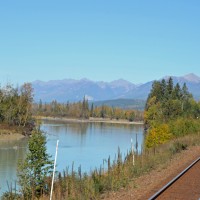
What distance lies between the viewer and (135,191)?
15992 millimetres

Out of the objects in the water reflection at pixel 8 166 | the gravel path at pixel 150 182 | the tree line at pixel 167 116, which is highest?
the tree line at pixel 167 116

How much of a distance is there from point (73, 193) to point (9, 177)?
1823 cm

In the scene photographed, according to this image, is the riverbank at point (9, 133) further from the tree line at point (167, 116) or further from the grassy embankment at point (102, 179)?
the grassy embankment at point (102, 179)

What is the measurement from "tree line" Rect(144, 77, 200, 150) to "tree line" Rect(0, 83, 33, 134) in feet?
94.8

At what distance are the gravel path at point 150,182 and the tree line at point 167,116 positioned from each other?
1308cm

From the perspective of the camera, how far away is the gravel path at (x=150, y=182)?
15.1 m

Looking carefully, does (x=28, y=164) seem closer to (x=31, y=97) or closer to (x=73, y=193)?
(x=73, y=193)

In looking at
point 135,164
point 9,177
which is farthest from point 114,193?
point 9,177

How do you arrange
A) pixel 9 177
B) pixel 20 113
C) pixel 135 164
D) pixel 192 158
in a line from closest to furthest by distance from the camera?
pixel 135 164, pixel 192 158, pixel 9 177, pixel 20 113

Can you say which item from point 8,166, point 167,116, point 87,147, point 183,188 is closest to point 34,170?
point 183,188

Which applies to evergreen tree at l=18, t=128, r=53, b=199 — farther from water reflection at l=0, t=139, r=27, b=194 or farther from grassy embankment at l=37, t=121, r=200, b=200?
water reflection at l=0, t=139, r=27, b=194

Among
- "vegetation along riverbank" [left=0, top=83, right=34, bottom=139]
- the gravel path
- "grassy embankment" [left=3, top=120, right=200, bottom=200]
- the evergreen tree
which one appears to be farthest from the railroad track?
"vegetation along riverbank" [left=0, top=83, right=34, bottom=139]

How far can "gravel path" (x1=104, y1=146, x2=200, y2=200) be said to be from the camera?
15.1m

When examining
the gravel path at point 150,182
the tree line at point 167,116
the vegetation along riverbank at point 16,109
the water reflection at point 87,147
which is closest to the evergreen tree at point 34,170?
the gravel path at point 150,182
